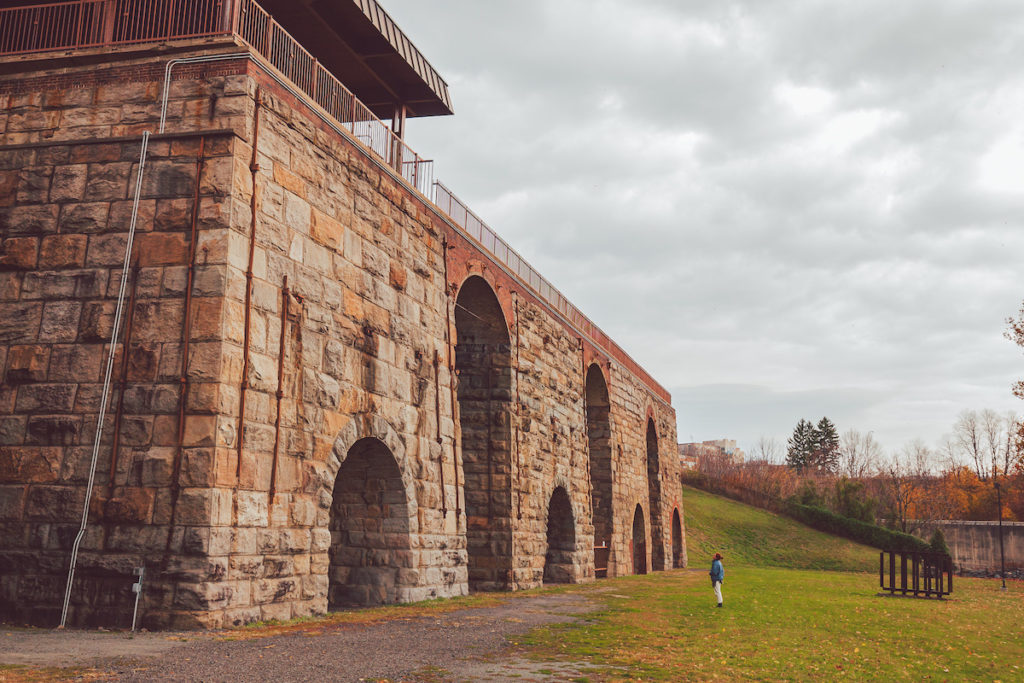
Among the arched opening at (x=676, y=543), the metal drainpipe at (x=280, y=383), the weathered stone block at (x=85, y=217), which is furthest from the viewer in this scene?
the arched opening at (x=676, y=543)

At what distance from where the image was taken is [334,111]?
43.0 ft

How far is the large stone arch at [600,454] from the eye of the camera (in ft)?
89.2

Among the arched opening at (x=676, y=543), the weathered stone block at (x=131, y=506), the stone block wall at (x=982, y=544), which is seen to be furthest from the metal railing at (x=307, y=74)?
the stone block wall at (x=982, y=544)

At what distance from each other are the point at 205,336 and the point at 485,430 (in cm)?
998

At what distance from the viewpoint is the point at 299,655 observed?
23.4ft

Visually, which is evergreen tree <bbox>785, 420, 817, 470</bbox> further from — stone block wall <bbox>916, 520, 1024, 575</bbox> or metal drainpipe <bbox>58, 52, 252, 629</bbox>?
metal drainpipe <bbox>58, 52, 252, 629</bbox>

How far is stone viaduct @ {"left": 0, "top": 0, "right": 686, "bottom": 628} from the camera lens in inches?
359

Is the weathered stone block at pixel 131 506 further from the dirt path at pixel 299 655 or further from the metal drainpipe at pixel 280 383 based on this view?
the metal drainpipe at pixel 280 383

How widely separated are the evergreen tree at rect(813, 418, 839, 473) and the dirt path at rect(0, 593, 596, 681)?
4012 inches

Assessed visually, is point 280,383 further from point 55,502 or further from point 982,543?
point 982,543

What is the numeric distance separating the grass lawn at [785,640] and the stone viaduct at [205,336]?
3670 mm

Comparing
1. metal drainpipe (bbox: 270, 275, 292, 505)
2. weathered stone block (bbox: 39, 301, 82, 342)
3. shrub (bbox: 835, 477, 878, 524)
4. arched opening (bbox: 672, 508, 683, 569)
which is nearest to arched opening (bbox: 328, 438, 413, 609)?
metal drainpipe (bbox: 270, 275, 292, 505)

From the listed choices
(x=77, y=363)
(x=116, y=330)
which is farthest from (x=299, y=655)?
(x=77, y=363)

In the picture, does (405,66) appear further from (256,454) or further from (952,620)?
(952,620)
